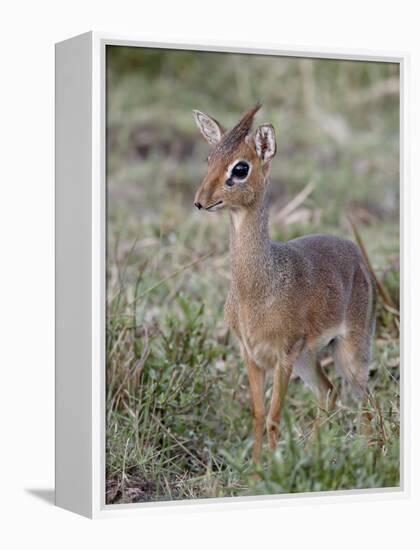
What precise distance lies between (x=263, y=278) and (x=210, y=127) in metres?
0.87

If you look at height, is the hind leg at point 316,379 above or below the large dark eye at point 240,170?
below

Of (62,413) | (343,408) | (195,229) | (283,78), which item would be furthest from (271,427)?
(283,78)

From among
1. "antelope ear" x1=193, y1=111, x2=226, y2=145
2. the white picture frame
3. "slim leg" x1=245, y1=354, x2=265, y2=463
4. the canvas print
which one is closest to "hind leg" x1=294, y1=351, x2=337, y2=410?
the canvas print

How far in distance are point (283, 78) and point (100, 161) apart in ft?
21.1

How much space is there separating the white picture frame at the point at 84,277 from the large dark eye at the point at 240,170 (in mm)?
617

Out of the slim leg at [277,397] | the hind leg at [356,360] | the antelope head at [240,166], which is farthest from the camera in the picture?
the hind leg at [356,360]

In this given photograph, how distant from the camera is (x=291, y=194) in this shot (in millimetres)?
10844

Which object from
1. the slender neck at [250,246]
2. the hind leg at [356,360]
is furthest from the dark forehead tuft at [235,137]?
the hind leg at [356,360]

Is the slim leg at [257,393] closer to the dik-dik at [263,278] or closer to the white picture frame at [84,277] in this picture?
the dik-dik at [263,278]

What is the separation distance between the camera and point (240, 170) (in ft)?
21.4

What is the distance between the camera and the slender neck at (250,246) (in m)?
6.56

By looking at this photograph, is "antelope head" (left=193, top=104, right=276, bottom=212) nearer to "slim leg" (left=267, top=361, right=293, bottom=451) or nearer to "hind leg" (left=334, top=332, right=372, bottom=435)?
"slim leg" (left=267, top=361, right=293, bottom=451)

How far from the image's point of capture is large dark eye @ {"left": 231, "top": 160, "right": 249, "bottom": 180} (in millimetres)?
6520

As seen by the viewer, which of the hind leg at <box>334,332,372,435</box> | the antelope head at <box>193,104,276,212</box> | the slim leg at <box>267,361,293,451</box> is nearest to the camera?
the antelope head at <box>193,104,276,212</box>
